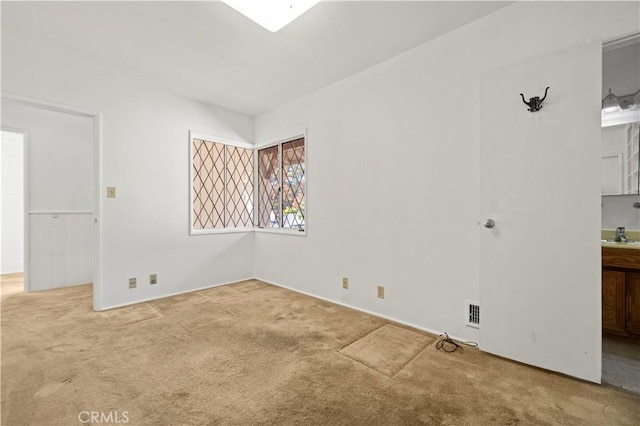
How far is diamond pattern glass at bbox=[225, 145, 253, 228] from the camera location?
4051 mm

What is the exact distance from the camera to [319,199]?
3.23 metres

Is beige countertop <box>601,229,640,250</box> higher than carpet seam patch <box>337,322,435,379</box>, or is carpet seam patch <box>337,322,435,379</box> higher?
beige countertop <box>601,229,640,250</box>

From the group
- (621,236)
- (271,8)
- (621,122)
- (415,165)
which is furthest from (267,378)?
(621,122)

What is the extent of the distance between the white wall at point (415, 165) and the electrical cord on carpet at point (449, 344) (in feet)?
0.21

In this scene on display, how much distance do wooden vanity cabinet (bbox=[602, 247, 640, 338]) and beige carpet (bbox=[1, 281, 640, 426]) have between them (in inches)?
37.0

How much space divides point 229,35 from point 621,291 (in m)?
3.71

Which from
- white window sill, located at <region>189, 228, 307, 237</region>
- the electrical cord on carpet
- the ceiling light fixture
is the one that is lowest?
the electrical cord on carpet

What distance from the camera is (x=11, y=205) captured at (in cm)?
440

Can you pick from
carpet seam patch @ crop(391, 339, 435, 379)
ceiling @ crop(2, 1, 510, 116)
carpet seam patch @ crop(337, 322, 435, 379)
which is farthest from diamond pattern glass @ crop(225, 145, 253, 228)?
carpet seam patch @ crop(391, 339, 435, 379)

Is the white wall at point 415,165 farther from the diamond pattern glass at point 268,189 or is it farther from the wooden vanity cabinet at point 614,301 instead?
the wooden vanity cabinet at point 614,301

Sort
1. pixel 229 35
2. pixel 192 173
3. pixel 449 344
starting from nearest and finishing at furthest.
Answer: pixel 449 344
pixel 229 35
pixel 192 173

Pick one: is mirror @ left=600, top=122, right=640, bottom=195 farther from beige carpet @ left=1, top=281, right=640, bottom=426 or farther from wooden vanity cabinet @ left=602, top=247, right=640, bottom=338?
beige carpet @ left=1, top=281, right=640, bottom=426

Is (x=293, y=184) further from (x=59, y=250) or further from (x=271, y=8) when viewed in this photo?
(x=59, y=250)

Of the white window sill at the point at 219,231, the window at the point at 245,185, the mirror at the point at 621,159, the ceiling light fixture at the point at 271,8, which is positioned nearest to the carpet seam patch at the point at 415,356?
the window at the point at 245,185
